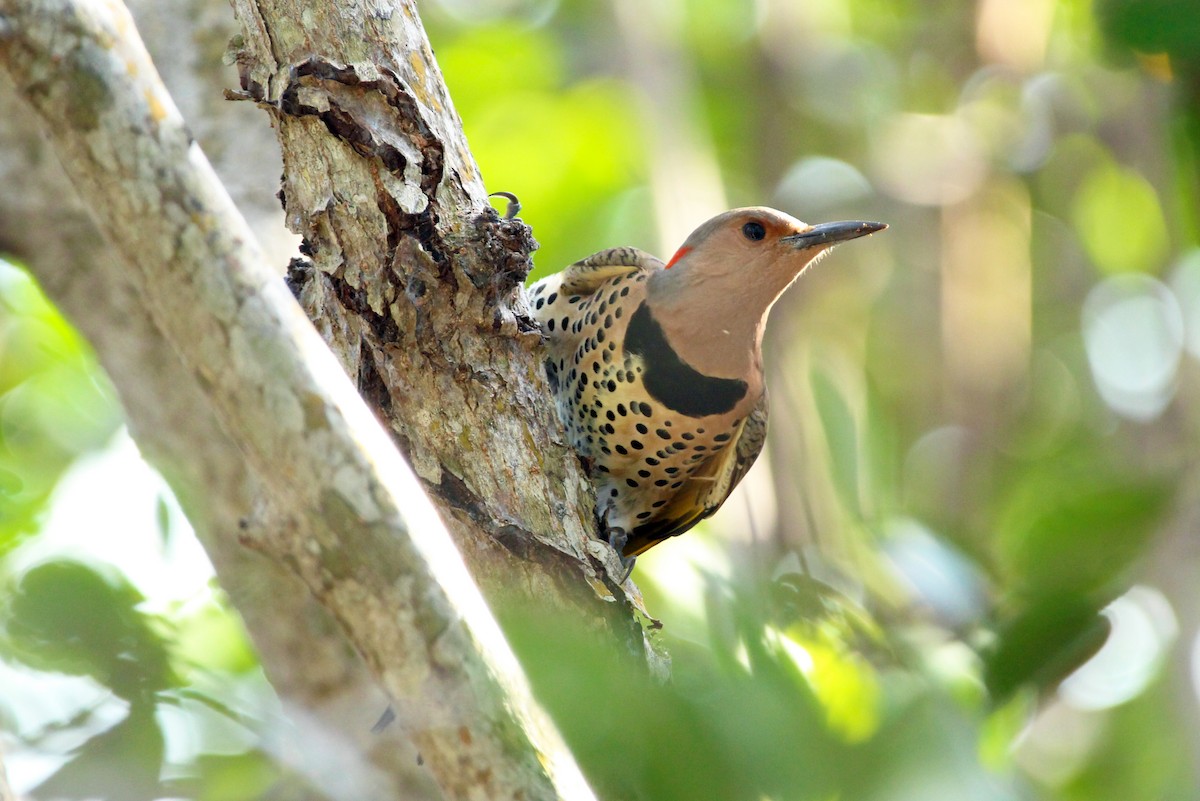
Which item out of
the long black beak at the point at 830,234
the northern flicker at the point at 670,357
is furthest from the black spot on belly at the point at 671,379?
the long black beak at the point at 830,234

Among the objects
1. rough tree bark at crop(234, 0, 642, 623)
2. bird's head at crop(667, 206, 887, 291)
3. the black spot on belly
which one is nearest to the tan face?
bird's head at crop(667, 206, 887, 291)

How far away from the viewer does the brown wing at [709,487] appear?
3.60 meters

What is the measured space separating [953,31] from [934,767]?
6.41 meters

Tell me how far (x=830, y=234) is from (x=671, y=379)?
607mm

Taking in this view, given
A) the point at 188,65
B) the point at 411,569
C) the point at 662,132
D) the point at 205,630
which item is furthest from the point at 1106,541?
the point at 662,132

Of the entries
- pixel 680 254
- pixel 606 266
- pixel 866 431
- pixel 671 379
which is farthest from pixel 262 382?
pixel 680 254

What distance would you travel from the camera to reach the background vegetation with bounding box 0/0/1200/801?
147cm

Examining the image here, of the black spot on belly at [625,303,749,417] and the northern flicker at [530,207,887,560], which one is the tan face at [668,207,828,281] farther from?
the black spot on belly at [625,303,749,417]

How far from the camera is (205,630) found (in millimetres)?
3281

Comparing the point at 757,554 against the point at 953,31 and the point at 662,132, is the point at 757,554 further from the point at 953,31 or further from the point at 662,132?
the point at 953,31

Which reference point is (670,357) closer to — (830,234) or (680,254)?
(680,254)

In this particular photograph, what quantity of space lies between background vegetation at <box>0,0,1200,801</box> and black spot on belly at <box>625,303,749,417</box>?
322 mm

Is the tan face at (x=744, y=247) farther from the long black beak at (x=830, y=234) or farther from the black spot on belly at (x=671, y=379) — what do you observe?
the black spot on belly at (x=671, y=379)

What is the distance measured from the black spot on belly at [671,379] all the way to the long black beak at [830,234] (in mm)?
448
